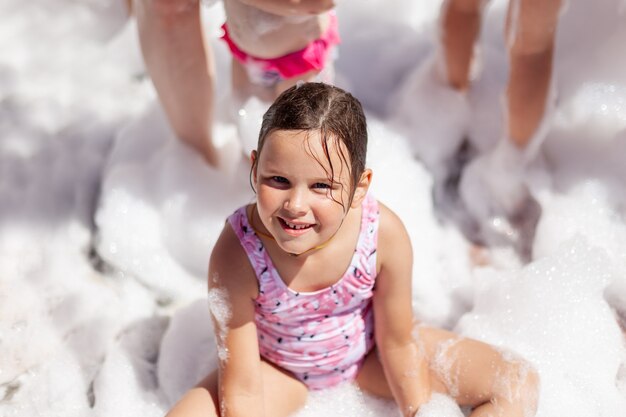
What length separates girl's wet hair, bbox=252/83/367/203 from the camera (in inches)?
49.8

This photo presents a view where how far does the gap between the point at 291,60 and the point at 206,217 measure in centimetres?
48

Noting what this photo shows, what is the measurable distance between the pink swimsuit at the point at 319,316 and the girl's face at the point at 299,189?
0.50ft

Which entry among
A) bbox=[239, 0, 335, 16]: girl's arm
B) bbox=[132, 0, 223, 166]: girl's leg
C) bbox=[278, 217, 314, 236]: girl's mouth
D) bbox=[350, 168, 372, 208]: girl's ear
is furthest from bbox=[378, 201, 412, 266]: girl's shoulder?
bbox=[132, 0, 223, 166]: girl's leg

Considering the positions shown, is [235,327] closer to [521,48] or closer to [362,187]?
[362,187]

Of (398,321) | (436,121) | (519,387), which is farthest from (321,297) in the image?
(436,121)

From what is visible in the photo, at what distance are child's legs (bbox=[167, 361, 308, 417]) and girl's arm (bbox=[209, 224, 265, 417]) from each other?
0.09ft

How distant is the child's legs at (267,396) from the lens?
155 centimetres

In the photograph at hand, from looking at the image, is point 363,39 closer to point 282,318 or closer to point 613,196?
point 613,196

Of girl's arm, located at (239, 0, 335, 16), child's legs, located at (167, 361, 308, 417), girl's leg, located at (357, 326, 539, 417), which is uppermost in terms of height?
girl's arm, located at (239, 0, 335, 16)

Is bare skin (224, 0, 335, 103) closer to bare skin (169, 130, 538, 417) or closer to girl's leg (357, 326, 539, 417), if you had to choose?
bare skin (169, 130, 538, 417)

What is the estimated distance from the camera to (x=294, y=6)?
156 centimetres

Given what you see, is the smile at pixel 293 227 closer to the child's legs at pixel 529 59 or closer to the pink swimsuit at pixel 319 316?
the pink swimsuit at pixel 319 316

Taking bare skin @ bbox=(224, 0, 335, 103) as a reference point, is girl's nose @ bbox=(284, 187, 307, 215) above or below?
below

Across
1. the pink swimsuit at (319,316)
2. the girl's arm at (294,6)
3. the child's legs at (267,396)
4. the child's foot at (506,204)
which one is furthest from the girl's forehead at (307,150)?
the child's foot at (506,204)
